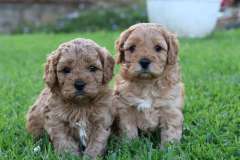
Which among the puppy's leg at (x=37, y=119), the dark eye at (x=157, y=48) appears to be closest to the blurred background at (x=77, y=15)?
the dark eye at (x=157, y=48)

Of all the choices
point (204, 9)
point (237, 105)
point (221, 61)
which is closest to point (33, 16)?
point (204, 9)

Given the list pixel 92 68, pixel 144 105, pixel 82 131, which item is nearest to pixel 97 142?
pixel 82 131

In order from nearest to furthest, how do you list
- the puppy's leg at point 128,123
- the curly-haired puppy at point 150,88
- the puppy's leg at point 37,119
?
1. the curly-haired puppy at point 150,88
2. the puppy's leg at point 128,123
3. the puppy's leg at point 37,119

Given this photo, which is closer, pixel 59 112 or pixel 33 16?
pixel 59 112

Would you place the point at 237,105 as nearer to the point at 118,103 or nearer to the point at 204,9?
the point at 118,103

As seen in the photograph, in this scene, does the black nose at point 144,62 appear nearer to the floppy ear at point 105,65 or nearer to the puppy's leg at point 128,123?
the floppy ear at point 105,65

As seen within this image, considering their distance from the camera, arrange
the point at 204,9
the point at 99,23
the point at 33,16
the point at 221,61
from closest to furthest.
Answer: the point at 221,61 < the point at 204,9 < the point at 99,23 < the point at 33,16

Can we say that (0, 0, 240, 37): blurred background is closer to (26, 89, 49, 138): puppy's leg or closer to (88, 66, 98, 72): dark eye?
(26, 89, 49, 138): puppy's leg

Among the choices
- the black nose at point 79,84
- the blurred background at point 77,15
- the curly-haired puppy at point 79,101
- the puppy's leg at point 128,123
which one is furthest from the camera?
the blurred background at point 77,15
